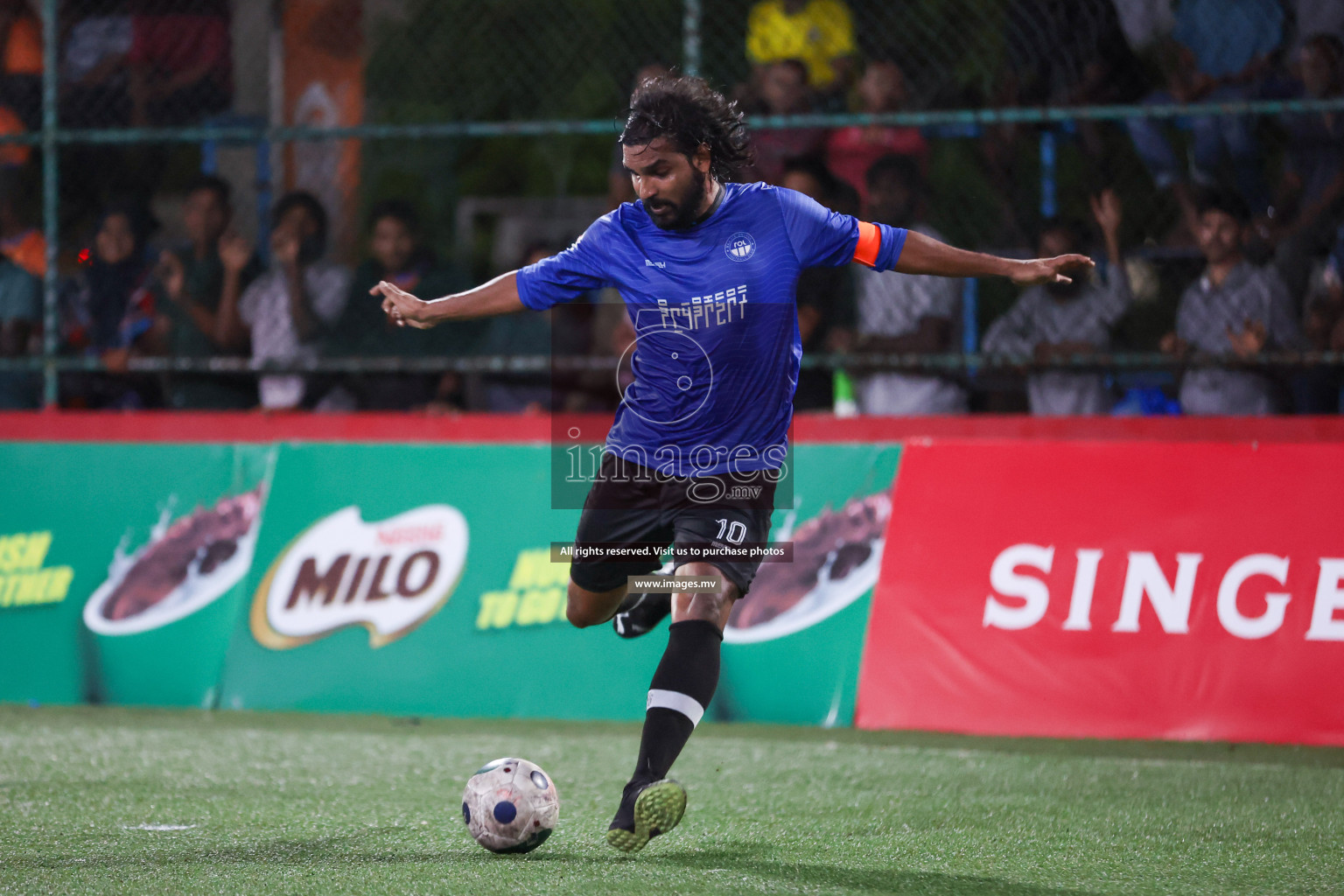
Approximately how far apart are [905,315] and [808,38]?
1.86m

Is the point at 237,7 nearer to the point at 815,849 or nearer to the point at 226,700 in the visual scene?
the point at 226,700

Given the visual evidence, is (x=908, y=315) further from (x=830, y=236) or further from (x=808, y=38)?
(x=830, y=236)

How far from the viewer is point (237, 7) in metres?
9.54

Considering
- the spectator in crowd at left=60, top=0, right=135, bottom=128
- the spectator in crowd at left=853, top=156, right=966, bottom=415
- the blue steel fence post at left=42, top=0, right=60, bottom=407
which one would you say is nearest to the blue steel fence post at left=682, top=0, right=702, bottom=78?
the spectator in crowd at left=853, top=156, right=966, bottom=415

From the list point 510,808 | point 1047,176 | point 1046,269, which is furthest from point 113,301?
point 1046,269

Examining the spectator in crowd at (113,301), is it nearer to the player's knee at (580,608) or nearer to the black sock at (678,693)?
the player's knee at (580,608)

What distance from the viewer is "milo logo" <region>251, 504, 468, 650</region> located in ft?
24.1

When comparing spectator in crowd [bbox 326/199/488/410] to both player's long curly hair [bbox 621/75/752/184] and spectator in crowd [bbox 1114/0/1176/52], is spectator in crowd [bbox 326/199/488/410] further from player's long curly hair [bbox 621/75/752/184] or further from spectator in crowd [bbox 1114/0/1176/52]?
player's long curly hair [bbox 621/75/752/184]

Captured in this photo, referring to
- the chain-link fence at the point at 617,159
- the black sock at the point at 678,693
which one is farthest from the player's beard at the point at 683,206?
the chain-link fence at the point at 617,159

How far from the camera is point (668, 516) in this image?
485cm

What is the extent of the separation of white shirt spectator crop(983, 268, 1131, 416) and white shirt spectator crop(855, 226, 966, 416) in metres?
0.30

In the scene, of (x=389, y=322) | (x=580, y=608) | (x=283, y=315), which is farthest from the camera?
(x=389, y=322)

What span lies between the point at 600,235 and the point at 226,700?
362 centimetres

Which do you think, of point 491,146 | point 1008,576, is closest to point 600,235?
point 1008,576
